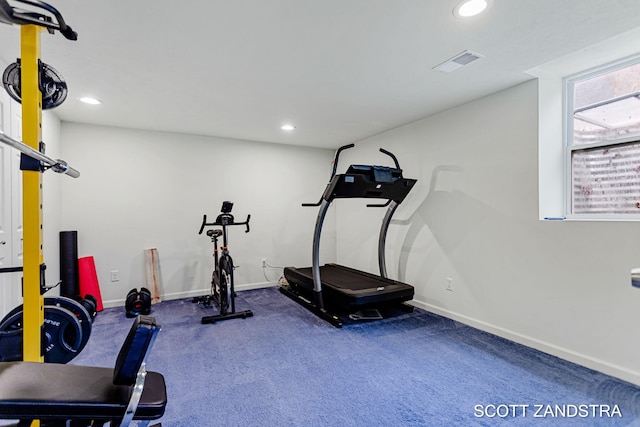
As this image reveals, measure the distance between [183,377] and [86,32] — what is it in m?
2.43

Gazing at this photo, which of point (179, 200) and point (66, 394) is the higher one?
point (179, 200)

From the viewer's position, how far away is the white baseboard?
2170 millimetres

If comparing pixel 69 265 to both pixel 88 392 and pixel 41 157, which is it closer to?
pixel 41 157

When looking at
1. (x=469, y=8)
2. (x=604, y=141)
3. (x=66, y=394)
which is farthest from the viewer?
(x=604, y=141)

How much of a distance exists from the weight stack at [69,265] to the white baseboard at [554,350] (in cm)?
422

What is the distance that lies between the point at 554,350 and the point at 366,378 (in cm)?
163

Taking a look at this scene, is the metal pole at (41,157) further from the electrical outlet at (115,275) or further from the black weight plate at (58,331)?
the electrical outlet at (115,275)

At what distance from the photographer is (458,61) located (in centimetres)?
238

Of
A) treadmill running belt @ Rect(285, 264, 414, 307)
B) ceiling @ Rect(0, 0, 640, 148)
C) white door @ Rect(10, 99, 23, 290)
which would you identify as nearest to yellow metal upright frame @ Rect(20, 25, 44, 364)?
ceiling @ Rect(0, 0, 640, 148)

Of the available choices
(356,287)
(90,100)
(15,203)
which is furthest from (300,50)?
(15,203)

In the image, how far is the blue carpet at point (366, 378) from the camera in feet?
5.99

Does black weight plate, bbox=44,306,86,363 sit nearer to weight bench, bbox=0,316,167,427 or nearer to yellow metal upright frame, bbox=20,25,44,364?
yellow metal upright frame, bbox=20,25,44,364

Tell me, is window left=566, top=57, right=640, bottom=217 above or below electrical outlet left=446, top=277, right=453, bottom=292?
above

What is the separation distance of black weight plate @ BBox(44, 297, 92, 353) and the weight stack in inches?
82.9
